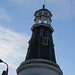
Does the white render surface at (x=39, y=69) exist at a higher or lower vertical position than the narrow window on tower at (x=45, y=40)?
lower

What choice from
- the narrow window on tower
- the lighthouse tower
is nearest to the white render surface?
the lighthouse tower

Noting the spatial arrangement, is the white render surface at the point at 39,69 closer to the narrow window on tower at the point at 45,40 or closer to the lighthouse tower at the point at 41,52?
the lighthouse tower at the point at 41,52

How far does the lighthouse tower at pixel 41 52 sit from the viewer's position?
2161cm

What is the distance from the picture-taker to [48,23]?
2894 cm

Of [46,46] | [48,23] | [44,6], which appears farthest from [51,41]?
[44,6]

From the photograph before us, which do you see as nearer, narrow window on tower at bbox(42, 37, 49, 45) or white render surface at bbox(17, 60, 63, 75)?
white render surface at bbox(17, 60, 63, 75)

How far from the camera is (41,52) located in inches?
931

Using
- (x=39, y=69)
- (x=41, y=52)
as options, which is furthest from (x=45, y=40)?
(x=39, y=69)

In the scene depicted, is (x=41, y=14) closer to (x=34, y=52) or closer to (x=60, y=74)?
(x=34, y=52)

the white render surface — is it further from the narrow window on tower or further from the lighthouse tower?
the narrow window on tower

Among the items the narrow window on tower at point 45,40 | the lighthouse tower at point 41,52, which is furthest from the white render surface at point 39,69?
the narrow window on tower at point 45,40

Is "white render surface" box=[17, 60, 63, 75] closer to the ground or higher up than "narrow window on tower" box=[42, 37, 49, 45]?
closer to the ground

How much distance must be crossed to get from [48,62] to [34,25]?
8.71 metres

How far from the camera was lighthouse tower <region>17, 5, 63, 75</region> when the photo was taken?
2161 cm
